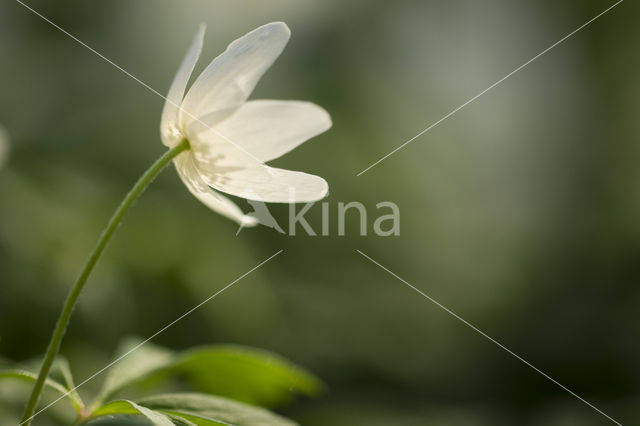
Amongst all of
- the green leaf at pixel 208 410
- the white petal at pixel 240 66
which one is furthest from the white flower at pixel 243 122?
the green leaf at pixel 208 410

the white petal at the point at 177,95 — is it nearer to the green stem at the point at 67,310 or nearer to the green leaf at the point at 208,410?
the green stem at the point at 67,310

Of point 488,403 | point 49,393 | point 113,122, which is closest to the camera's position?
point 49,393

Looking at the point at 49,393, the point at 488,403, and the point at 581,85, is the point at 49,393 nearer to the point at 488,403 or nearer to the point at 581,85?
the point at 488,403

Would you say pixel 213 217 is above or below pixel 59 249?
above

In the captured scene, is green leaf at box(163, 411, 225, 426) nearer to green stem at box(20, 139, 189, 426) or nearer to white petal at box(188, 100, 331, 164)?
green stem at box(20, 139, 189, 426)

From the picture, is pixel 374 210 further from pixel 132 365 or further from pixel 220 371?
pixel 132 365

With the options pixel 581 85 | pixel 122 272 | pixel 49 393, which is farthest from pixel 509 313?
pixel 49 393

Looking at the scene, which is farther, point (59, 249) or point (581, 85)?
point (581, 85)
